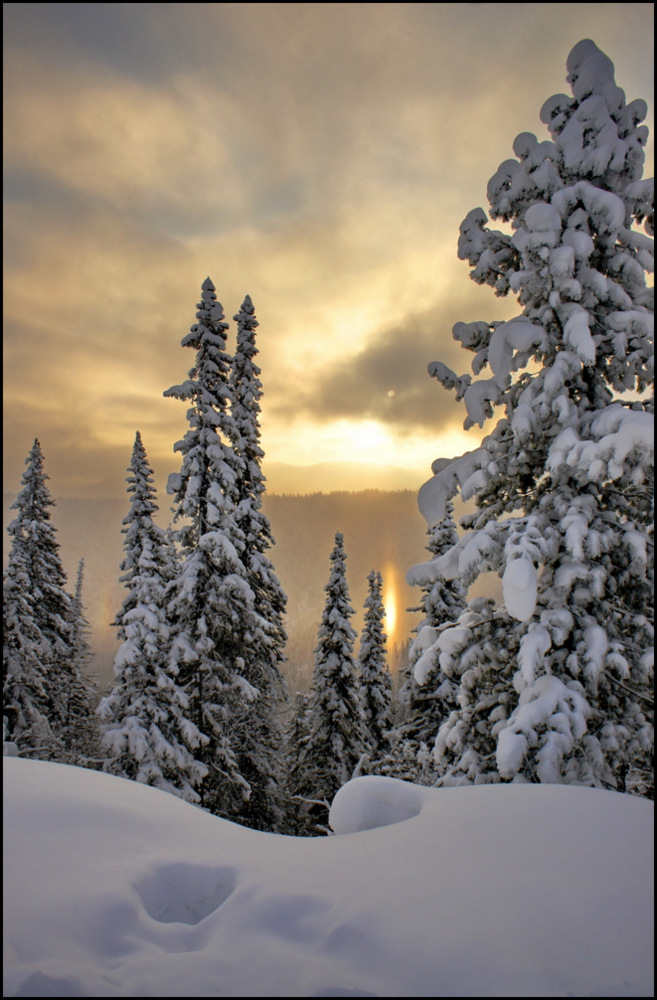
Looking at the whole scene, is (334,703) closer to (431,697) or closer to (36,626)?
(431,697)

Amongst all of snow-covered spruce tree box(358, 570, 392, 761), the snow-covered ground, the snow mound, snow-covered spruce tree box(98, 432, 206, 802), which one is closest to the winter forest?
the snow mound

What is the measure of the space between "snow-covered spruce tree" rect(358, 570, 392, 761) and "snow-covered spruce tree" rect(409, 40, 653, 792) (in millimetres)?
19909

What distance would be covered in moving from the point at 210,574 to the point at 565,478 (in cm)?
1127

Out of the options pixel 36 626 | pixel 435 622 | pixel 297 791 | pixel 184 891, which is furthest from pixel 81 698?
pixel 184 891

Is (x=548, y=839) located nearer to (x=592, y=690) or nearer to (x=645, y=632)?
(x=592, y=690)

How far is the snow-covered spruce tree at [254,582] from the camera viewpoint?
18.2 meters

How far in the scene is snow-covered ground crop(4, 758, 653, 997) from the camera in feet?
7.67

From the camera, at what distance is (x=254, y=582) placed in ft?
60.2

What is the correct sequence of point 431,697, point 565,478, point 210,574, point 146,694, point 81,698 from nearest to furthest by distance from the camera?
A: point 565,478 < point 146,694 < point 210,574 < point 431,697 < point 81,698

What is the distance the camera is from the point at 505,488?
7.86m

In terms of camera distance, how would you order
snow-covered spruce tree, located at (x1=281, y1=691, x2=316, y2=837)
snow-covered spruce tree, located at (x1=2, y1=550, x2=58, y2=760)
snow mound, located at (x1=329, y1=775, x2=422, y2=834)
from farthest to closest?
snow-covered spruce tree, located at (x1=281, y1=691, x2=316, y2=837) < snow-covered spruce tree, located at (x1=2, y1=550, x2=58, y2=760) < snow mound, located at (x1=329, y1=775, x2=422, y2=834)

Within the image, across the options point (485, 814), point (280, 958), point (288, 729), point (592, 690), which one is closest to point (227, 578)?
point (592, 690)

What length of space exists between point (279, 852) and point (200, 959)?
148 centimetres

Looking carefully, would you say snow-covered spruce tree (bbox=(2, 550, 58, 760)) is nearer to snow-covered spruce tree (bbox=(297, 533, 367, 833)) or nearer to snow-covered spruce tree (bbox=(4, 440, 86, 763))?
snow-covered spruce tree (bbox=(4, 440, 86, 763))
